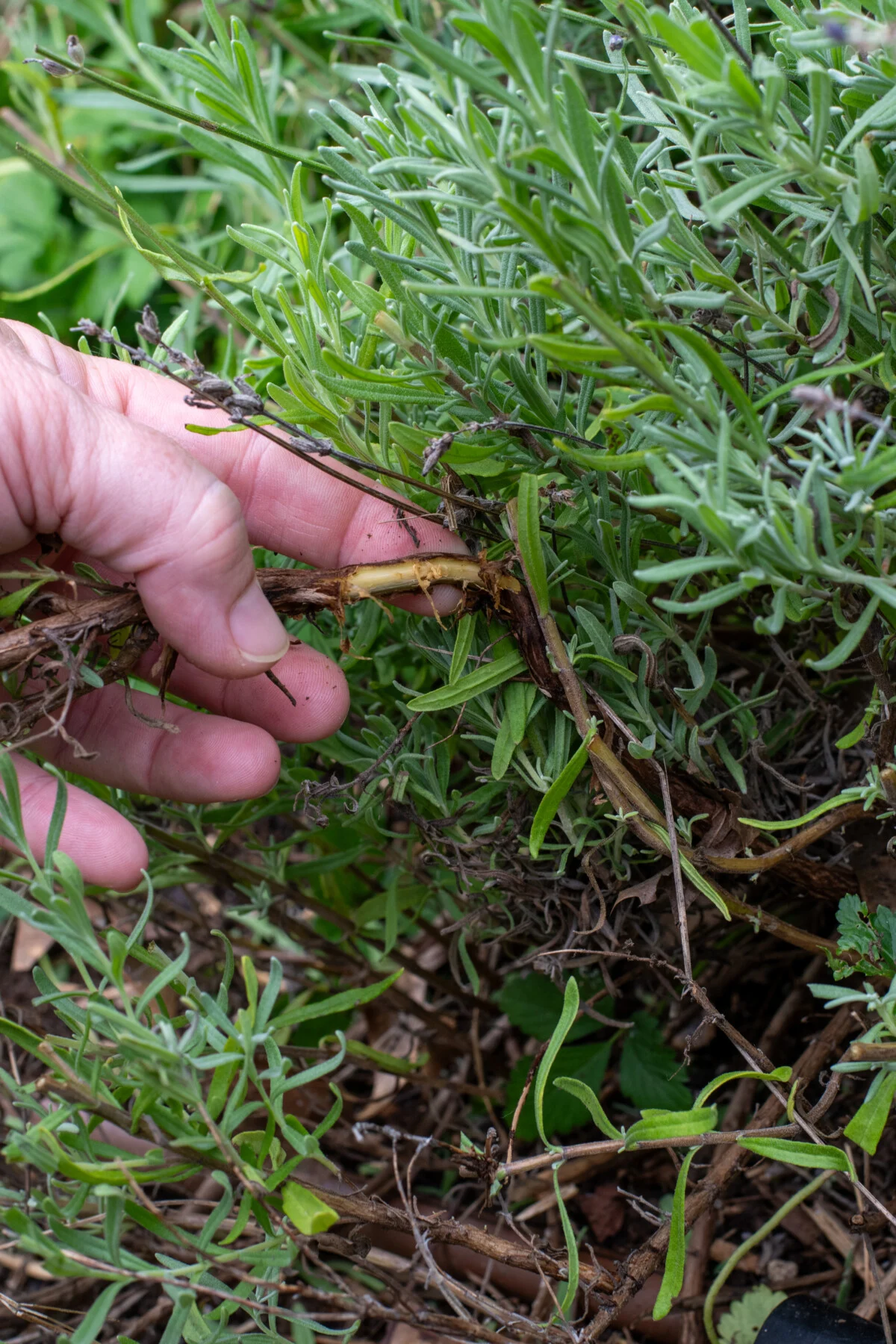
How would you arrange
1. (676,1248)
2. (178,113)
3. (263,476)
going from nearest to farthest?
(676,1248) < (178,113) < (263,476)

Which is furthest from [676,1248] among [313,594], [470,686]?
[313,594]

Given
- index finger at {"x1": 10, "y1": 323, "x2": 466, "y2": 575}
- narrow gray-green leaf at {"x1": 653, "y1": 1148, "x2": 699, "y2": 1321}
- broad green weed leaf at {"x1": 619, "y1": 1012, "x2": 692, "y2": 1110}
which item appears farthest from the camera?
broad green weed leaf at {"x1": 619, "y1": 1012, "x2": 692, "y2": 1110}

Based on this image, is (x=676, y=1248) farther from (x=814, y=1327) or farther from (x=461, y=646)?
(x=461, y=646)

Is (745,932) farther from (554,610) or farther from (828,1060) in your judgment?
(554,610)

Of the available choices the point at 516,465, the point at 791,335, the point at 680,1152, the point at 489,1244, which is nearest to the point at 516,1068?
the point at 680,1152

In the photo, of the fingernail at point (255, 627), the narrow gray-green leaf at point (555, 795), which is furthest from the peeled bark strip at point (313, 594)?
the narrow gray-green leaf at point (555, 795)

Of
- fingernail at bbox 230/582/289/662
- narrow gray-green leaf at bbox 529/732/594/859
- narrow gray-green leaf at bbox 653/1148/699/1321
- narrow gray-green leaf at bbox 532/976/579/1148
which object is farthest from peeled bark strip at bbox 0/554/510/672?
narrow gray-green leaf at bbox 653/1148/699/1321

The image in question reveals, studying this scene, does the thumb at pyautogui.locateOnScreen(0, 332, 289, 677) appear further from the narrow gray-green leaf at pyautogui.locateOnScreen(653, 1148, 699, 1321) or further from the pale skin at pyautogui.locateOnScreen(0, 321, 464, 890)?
the narrow gray-green leaf at pyautogui.locateOnScreen(653, 1148, 699, 1321)

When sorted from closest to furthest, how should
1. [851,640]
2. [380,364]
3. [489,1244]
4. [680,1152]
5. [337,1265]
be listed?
1. [851,640]
2. [489,1244]
3. [380,364]
4. [680,1152]
5. [337,1265]
